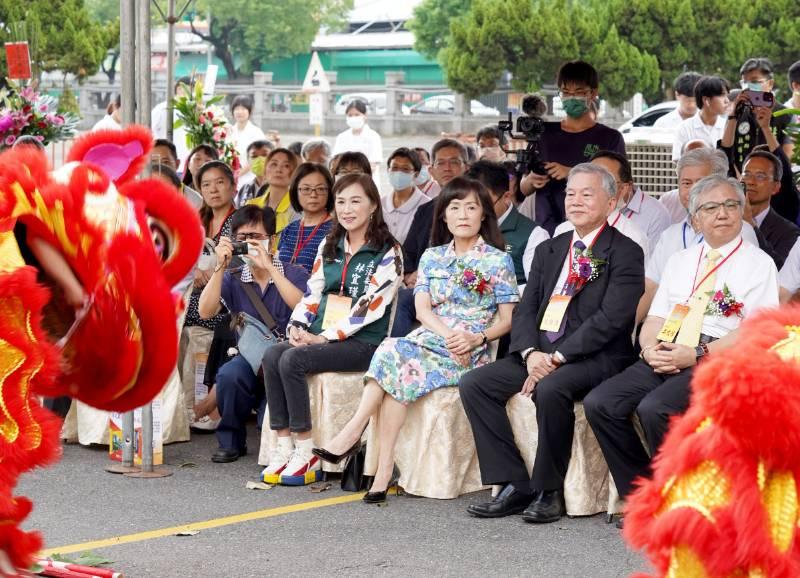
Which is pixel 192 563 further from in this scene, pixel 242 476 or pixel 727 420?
pixel 727 420

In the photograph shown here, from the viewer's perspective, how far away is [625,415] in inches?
215

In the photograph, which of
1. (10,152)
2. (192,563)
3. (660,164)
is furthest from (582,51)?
(10,152)

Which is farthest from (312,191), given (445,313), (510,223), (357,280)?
(445,313)

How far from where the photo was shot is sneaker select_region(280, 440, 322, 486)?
6.37m

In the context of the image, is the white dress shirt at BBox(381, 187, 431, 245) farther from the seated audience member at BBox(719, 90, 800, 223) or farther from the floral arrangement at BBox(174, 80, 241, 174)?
the floral arrangement at BBox(174, 80, 241, 174)

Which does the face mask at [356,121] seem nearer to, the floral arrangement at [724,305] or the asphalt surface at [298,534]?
the asphalt surface at [298,534]

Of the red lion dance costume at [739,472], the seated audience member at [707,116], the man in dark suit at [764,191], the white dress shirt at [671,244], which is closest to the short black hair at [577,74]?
the man in dark suit at [764,191]

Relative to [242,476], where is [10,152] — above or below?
above

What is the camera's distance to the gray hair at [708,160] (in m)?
6.64

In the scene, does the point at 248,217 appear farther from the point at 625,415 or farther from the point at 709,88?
the point at 709,88

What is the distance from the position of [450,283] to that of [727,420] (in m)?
4.02

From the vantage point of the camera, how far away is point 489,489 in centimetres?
624

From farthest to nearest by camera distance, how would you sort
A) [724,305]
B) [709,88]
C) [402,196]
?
[709,88], [402,196], [724,305]

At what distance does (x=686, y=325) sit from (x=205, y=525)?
226cm
